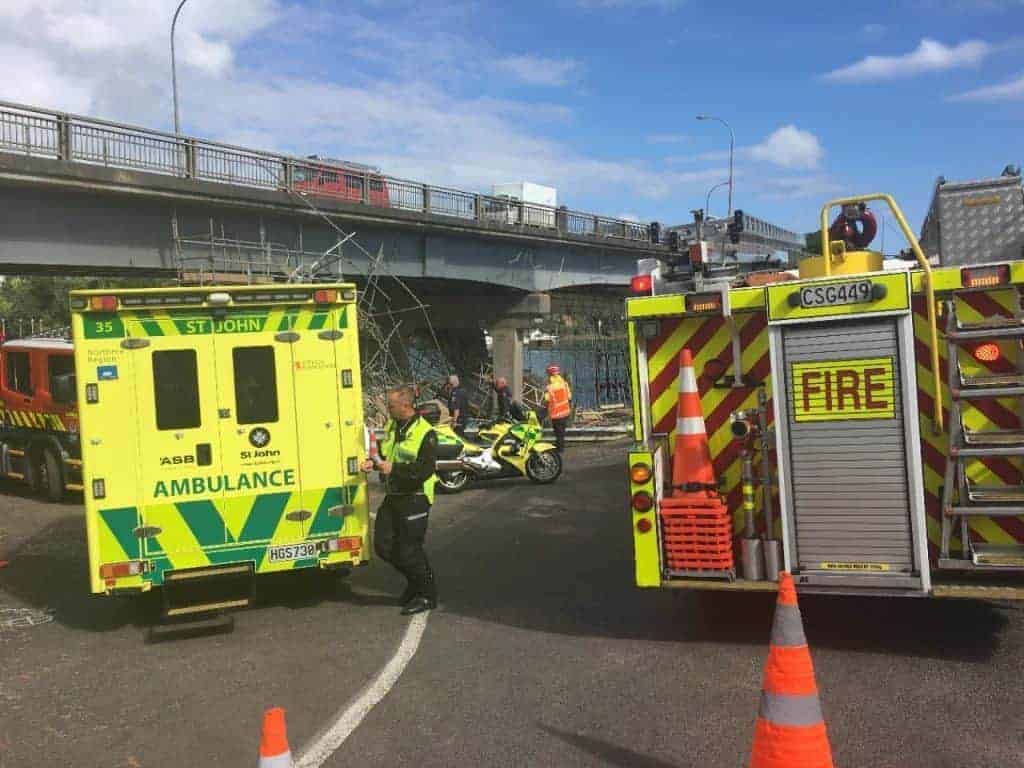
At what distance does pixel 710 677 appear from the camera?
5.66 metres

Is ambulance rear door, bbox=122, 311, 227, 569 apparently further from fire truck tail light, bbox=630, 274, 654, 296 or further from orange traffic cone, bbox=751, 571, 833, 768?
orange traffic cone, bbox=751, 571, 833, 768

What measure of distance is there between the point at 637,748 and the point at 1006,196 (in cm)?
428

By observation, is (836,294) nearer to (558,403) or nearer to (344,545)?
(344,545)

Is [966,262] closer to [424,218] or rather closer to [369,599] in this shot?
[369,599]

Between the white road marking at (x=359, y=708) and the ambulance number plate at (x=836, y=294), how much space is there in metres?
3.53

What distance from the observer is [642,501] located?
6328 mm

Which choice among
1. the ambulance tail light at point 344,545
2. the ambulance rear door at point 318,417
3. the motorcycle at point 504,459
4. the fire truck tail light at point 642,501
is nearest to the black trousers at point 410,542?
the ambulance tail light at point 344,545

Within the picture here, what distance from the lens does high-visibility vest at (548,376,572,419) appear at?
16469 mm

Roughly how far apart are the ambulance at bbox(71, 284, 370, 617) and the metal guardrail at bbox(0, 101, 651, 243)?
1059 centimetres

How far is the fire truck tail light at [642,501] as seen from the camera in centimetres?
632

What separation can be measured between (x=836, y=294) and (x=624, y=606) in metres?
3.08

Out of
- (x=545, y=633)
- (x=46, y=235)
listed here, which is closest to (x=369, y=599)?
(x=545, y=633)

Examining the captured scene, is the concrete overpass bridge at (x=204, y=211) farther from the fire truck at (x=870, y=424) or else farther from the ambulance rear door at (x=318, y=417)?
the fire truck at (x=870, y=424)

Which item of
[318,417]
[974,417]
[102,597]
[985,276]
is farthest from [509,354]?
[985,276]
